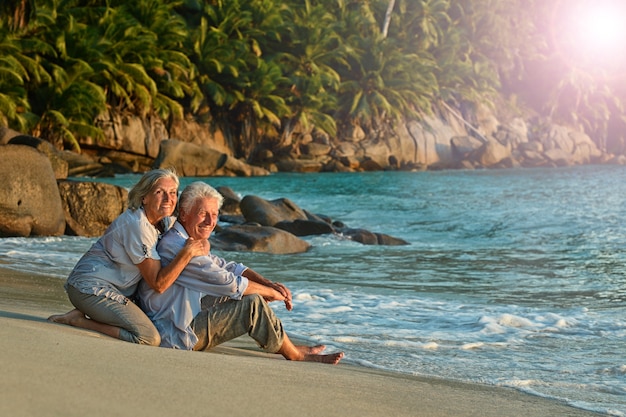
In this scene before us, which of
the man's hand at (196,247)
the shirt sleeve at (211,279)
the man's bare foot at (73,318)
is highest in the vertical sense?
the man's hand at (196,247)

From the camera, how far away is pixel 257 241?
1355 cm

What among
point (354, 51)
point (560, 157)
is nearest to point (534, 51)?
point (560, 157)

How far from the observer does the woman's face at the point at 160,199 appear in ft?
15.8

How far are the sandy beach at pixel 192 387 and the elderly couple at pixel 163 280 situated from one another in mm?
184

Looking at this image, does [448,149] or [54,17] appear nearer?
[54,17]

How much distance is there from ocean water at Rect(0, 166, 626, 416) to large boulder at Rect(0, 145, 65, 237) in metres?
0.41

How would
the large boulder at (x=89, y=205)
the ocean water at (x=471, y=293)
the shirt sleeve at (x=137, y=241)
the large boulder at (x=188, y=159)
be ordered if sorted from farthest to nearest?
the large boulder at (x=188, y=159)
the large boulder at (x=89, y=205)
the ocean water at (x=471, y=293)
the shirt sleeve at (x=137, y=241)

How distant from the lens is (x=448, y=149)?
5316 cm

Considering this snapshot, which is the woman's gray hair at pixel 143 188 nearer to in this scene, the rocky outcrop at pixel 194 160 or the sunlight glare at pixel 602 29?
the rocky outcrop at pixel 194 160

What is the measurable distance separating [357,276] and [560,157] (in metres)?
54.1

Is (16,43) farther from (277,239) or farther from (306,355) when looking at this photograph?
(306,355)

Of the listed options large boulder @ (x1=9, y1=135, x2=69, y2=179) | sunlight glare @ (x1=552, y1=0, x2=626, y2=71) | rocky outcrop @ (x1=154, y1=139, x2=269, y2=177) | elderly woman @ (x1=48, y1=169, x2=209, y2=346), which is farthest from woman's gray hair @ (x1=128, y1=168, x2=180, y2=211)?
sunlight glare @ (x1=552, y1=0, x2=626, y2=71)

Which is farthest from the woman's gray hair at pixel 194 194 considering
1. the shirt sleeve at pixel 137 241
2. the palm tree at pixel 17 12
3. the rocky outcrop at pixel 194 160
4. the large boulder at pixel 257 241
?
the palm tree at pixel 17 12

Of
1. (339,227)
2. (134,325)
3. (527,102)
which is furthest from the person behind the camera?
(527,102)
